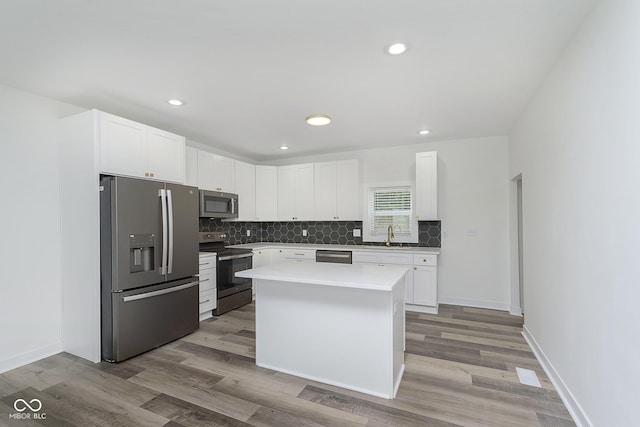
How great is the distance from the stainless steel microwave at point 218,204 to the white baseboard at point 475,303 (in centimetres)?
350

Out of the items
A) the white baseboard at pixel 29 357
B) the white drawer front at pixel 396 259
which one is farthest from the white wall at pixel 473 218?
the white baseboard at pixel 29 357

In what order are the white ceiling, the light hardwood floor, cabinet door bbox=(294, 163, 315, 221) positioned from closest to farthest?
the white ceiling → the light hardwood floor → cabinet door bbox=(294, 163, 315, 221)

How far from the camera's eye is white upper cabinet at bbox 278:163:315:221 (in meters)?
5.21

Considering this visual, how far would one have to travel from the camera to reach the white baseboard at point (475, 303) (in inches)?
169

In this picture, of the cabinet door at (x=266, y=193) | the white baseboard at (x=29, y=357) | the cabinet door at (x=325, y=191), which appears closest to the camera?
the white baseboard at (x=29, y=357)

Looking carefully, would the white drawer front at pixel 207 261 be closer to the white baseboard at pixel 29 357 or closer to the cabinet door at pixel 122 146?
the cabinet door at pixel 122 146

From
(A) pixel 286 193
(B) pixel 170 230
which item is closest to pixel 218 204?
(B) pixel 170 230

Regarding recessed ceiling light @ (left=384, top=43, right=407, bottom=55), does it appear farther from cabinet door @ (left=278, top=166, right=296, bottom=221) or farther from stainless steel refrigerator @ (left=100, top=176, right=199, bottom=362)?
cabinet door @ (left=278, top=166, right=296, bottom=221)

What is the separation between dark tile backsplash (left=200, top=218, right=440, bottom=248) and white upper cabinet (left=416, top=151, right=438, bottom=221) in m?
0.34

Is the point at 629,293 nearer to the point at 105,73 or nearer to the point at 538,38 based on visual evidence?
the point at 538,38

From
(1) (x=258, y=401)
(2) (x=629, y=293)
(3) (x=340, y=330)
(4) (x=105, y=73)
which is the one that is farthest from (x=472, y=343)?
(4) (x=105, y=73)

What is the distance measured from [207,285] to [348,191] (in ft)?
8.39

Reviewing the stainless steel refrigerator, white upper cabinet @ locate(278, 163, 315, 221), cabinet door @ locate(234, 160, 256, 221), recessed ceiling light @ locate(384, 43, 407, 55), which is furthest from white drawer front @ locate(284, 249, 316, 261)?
recessed ceiling light @ locate(384, 43, 407, 55)

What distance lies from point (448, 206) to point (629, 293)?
10.7 ft
